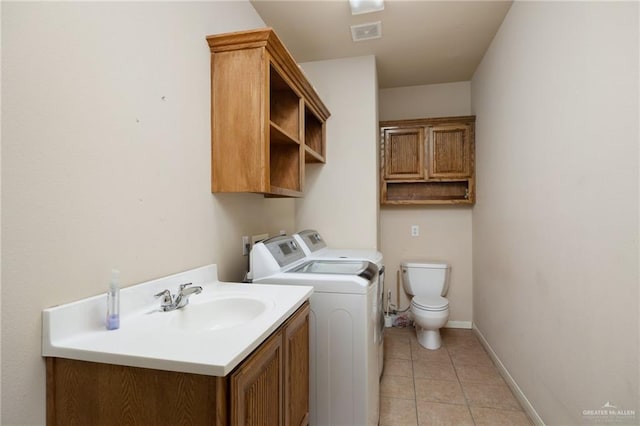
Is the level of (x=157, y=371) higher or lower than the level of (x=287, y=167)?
lower

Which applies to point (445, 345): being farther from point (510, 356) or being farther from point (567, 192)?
point (567, 192)

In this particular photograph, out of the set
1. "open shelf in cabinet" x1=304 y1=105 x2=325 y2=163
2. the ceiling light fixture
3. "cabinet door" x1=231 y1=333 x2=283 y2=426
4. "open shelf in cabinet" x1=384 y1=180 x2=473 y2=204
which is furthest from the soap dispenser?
"open shelf in cabinet" x1=384 y1=180 x2=473 y2=204

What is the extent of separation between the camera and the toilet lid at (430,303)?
8.46 feet

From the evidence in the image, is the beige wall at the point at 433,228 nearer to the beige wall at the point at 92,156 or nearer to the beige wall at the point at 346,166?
the beige wall at the point at 346,166

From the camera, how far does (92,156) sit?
0.96 metres

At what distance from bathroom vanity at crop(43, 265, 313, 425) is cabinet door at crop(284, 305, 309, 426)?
54 mm

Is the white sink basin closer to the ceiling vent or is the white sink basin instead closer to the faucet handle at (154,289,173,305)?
the faucet handle at (154,289,173,305)

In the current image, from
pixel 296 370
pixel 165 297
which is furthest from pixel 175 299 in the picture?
pixel 296 370

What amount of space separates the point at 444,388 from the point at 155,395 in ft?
6.61

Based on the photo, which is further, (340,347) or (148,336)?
(340,347)

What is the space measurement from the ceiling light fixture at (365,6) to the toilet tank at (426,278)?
7.26 feet

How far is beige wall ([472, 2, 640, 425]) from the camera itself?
1.06 m

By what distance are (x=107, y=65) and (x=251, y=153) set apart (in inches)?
26.0

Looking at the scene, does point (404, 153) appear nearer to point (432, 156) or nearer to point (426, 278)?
point (432, 156)
